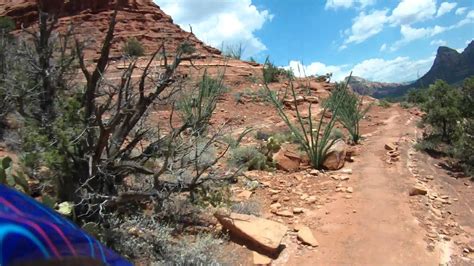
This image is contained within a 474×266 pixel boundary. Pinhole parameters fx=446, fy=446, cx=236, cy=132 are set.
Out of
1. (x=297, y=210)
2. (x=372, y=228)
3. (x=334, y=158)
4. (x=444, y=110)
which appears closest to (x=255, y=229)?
(x=297, y=210)

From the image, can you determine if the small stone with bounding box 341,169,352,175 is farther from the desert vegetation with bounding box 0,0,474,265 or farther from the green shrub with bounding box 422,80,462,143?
the green shrub with bounding box 422,80,462,143

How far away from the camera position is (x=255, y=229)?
5.48 m

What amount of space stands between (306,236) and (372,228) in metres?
1.08

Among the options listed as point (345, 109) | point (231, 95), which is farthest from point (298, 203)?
point (231, 95)

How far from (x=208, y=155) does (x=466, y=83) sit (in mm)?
7913

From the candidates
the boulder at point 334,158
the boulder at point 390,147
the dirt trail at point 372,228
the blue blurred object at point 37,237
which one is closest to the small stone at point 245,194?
the dirt trail at point 372,228

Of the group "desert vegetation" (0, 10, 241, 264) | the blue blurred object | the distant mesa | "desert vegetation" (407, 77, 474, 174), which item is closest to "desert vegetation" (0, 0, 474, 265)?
"desert vegetation" (0, 10, 241, 264)

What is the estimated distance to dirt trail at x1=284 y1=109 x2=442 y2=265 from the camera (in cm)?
537

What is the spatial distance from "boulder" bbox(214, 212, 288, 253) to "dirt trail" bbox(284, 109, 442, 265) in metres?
0.29

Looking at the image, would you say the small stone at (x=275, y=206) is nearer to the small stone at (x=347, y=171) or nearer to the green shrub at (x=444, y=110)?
the small stone at (x=347, y=171)

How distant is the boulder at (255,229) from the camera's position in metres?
5.29

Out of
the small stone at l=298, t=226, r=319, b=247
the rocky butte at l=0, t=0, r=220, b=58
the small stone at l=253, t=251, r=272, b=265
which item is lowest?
the small stone at l=253, t=251, r=272, b=265

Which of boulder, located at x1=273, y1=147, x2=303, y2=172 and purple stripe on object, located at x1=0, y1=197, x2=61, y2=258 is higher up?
purple stripe on object, located at x1=0, y1=197, x2=61, y2=258

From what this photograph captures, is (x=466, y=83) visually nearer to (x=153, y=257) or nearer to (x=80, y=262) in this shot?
(x=153, y=257)
